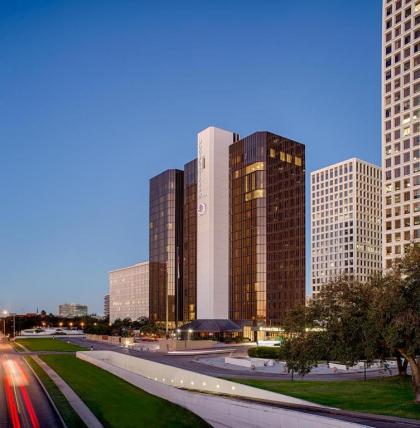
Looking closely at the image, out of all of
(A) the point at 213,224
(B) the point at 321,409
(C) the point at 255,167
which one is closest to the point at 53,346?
(A) the point at 213,224

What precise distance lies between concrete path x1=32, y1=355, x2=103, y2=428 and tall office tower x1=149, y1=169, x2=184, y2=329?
10488cm

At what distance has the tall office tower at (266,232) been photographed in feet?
414

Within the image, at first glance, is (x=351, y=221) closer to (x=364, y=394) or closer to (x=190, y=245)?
(x=190, y=245)

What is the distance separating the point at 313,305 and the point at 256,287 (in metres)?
90.2

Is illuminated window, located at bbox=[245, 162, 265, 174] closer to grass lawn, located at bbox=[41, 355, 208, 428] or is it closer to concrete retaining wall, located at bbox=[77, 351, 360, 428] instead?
concrete retaining wall, located at bbox=[77, 351, 360, 428]

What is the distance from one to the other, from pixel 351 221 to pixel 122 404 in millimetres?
159049

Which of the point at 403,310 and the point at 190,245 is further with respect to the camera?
the point at 190,245

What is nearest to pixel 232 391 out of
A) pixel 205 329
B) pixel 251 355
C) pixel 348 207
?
pixel 251 355

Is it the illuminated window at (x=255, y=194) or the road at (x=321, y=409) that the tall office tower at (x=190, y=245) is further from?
the road at (x=321, y=409)

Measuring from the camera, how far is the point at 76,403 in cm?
3569

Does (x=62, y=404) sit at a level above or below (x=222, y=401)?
below

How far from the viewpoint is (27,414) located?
3212 centimetres

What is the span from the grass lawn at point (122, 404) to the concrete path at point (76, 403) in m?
0.59

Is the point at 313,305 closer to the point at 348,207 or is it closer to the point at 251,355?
the point at 251,355
